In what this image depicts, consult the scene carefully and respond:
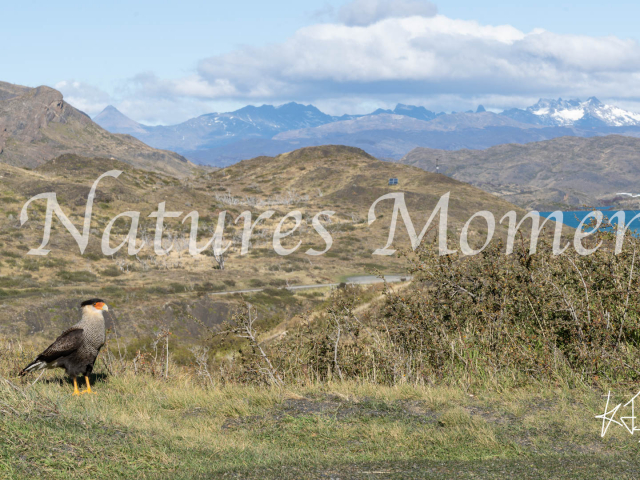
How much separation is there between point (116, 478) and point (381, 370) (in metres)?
5.20

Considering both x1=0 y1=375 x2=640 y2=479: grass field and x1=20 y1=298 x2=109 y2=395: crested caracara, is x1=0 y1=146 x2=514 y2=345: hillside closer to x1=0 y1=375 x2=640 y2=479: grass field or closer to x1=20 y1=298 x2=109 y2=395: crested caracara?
x1=0 y1=375 x2=640 y2=479: grass field

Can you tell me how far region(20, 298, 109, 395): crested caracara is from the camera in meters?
7.58

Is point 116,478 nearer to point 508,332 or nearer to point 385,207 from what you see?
point 508,332

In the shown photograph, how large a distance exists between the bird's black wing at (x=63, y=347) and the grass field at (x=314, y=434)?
1.83 ft

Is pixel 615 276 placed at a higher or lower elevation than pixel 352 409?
higher

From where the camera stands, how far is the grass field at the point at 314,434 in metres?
4.75

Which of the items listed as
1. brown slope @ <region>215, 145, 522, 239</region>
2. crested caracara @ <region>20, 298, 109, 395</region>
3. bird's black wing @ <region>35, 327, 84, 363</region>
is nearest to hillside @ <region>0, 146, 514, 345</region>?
brown slope @ <region>215, 145, 522, 239</region>

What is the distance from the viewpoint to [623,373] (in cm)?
737

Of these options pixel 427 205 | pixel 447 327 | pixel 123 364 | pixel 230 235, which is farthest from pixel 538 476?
pixel 427 205
